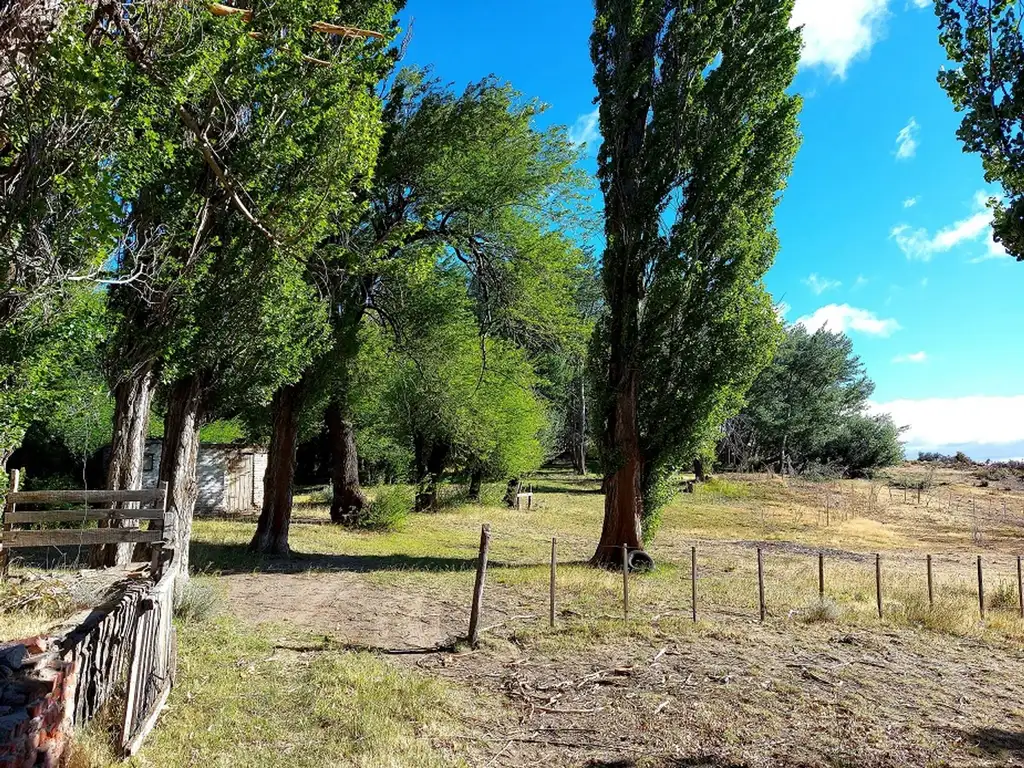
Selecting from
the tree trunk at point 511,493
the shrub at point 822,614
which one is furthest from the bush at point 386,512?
the shrub at point 822,614

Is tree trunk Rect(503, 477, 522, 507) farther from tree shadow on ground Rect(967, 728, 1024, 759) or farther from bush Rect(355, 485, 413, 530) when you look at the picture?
tree shadow on ground Rect(967, 728, 1024, 759)

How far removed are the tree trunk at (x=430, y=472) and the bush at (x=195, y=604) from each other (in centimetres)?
1670

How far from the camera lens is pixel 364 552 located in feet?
55.3

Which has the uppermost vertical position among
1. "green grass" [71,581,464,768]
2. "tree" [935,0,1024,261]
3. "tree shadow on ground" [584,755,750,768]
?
"tree" [935,0,1024,261]

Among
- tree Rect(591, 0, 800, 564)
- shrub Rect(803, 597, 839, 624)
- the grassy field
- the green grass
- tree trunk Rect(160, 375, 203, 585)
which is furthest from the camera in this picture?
tree Rect(591, 0, 800, 564)

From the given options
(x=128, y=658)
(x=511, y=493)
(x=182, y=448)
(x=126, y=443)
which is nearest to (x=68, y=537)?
(x=126, y=443)

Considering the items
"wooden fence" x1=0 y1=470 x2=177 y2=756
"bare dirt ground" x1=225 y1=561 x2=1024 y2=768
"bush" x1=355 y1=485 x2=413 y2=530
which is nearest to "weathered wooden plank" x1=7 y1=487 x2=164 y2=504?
"bare dirt ground" x1=225 y1=561 x2=1024 y2=768

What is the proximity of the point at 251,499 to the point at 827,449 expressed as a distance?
43.3 m

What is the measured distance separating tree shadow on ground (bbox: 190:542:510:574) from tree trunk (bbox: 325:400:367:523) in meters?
5.17

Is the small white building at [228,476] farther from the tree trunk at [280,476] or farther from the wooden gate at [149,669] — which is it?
the wooden gate at [149,669]

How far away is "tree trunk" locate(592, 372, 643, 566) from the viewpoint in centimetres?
1560

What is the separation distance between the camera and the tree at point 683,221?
15.1 meters

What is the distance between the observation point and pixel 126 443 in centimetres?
1016

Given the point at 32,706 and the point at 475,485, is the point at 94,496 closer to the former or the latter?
the point at 32,706
